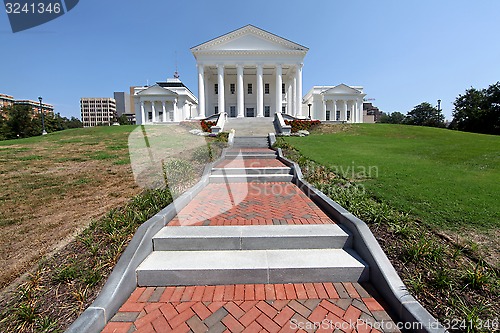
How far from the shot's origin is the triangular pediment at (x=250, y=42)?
32.9 m

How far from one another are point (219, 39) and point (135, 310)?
3661 cm

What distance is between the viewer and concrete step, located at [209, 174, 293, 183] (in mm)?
7292

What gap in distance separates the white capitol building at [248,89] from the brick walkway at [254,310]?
101 feet

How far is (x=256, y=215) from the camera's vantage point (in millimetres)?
4465

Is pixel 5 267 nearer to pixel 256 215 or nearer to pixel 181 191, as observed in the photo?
pixel 181 191

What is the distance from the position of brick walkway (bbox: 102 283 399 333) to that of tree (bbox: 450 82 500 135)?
56629mm

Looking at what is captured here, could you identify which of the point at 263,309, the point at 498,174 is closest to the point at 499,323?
the point at 263,309

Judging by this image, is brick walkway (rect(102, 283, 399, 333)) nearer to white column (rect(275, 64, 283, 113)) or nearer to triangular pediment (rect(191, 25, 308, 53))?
white column (rect(275, 64, 283, 113))

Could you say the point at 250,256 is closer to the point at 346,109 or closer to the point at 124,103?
the point at 346,109

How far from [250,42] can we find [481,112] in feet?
147

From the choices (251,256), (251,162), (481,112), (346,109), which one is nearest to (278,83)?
(346,109)

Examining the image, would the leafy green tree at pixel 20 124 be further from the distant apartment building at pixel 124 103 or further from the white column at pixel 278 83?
the distant apartment building at pixel 124 103

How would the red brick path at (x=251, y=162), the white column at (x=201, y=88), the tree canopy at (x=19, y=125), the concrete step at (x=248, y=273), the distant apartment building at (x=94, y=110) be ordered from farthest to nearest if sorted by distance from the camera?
the distant apartment building at (x=94, y=110) < the tree canopy at (x=19, y=125) < the white column at (x=201, y=88) < the red brick path at (x=251, y=162) < the concrete step at (x=248, y=273)

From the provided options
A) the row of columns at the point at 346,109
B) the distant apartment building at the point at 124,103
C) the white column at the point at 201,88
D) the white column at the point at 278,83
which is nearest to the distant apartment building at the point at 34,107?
the distant apartment building at the point at 124,103
